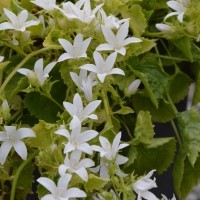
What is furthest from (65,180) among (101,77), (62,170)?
(101,77)

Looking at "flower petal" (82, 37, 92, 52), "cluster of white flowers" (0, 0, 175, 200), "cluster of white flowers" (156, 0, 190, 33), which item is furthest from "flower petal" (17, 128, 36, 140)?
"cluster of white flowers" (156, 0, 190, 33)

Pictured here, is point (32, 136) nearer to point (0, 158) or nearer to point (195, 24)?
point (0, 158)

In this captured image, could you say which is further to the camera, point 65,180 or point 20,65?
point 20,65

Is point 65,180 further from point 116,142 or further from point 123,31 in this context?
point 123,31

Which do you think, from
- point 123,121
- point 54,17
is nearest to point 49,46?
point 54,17

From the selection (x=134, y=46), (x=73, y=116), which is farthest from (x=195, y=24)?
(x=73, y=116)

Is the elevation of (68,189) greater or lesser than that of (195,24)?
lesser

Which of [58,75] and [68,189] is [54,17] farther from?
[68,189]

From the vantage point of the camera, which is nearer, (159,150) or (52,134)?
(52,134)
